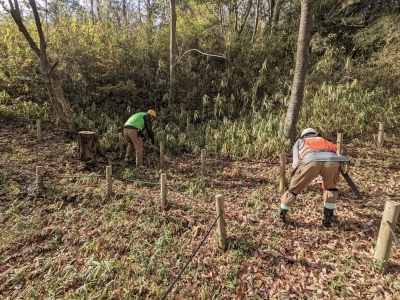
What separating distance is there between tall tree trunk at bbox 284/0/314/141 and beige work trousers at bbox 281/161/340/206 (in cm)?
319

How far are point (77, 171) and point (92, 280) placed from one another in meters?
3.77

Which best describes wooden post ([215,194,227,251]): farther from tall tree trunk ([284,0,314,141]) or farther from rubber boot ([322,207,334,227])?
tall tree trunk ([284,0,314,141])

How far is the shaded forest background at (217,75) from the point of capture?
7.50m

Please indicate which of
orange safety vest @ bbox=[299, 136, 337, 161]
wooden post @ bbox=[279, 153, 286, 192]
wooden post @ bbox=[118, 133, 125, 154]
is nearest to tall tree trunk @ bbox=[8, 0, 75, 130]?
wooden post @ bbox=[118, 133, 125, 154]

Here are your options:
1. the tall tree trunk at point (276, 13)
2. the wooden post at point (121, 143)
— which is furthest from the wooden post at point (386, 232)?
the tall tree trunk at point (276, 13)

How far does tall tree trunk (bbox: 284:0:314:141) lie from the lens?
18.1 ft

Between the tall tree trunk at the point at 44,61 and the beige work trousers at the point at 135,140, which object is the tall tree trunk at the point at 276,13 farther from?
the tall tree trunk at the point at 44,61

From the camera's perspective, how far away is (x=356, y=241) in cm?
342

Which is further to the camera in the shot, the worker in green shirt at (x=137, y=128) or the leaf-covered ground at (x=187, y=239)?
the worker in green shirt at (x=137, y=128)

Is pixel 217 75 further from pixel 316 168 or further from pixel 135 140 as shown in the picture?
pixel 316 168

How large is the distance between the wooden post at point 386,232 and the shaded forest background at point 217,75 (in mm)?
4002

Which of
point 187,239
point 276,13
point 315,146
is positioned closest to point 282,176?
point 315,146

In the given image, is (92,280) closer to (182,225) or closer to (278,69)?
(182,225)

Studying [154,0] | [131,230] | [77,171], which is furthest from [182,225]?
[154,0]
